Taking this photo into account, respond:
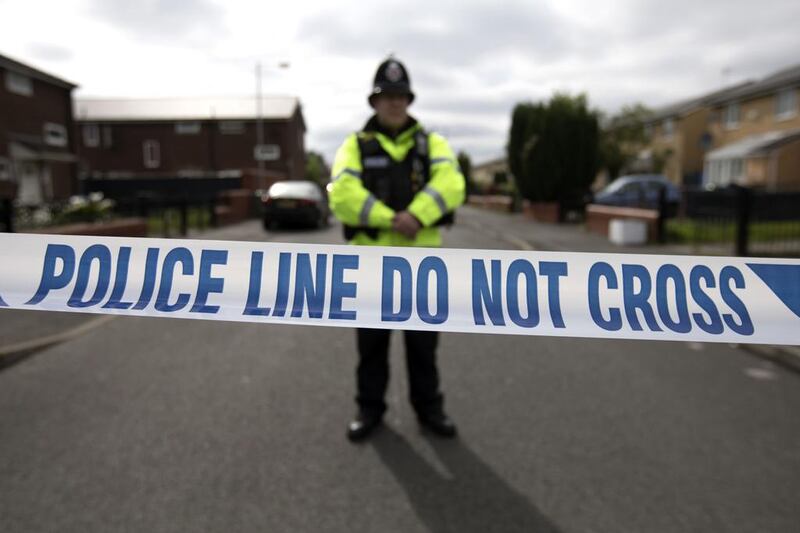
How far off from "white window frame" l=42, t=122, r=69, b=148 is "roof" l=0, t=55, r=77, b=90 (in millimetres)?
2095

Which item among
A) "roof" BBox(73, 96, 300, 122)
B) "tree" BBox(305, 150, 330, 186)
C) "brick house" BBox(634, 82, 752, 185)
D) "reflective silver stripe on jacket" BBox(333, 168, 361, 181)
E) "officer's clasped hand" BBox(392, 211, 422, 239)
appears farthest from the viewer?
"tree" BBox(305, 150, 330, 186)

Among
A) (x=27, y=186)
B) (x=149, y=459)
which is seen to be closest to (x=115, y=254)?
(x=149, y=459)

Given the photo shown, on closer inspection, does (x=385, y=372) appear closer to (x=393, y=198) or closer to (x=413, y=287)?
(x=393, y=198)

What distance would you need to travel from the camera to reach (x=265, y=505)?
106 inches

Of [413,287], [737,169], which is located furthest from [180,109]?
[413,287]

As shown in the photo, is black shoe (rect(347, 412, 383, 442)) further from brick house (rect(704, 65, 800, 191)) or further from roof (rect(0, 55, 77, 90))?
brick house (rect(704, 65, 800, 191))

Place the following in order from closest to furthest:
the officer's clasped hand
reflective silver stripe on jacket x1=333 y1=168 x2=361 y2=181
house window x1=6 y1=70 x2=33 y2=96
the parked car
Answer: the officer's clasped hand → reflective silver stripe on jacket x1=333 y1=168 x2=361 y2=181 → the parked car → house window x1=6 y1=70 x2=33 y2=96

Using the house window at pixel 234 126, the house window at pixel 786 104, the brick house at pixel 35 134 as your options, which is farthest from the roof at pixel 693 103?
the brick house at pixel 35 134

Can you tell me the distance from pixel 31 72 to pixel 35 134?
289 centimetres

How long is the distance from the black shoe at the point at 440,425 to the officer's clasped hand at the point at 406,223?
3.63ft

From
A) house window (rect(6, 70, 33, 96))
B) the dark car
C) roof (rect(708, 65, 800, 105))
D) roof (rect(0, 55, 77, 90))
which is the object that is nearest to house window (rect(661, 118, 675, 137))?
roof (rect(708, 65, 800, 105))

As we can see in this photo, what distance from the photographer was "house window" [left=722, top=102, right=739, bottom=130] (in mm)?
41344

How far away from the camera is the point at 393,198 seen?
352cm

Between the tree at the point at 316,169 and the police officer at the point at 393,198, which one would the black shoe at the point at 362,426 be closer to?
the police officer at the point at 393,198
